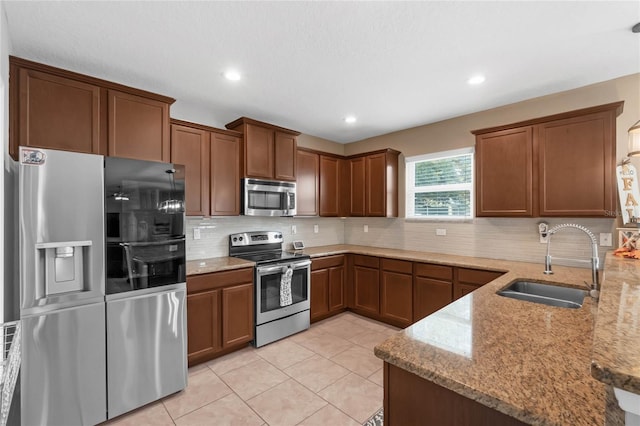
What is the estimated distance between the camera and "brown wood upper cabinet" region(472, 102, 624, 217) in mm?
2422

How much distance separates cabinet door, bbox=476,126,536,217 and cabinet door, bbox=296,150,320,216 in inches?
81.8

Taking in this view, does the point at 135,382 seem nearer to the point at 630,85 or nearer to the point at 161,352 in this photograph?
the point at 161,352

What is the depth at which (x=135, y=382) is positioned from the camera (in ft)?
6.95

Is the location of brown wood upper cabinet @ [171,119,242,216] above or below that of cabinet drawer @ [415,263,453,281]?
above

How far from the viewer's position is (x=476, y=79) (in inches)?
100

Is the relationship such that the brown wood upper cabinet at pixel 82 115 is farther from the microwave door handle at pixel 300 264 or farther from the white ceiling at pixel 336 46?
the microwave door handle at pixel 300 264

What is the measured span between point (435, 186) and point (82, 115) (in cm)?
377

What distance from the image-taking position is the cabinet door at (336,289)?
12.9ft

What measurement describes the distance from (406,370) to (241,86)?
2.62 m

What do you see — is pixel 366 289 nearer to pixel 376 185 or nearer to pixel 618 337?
pixel 376 185

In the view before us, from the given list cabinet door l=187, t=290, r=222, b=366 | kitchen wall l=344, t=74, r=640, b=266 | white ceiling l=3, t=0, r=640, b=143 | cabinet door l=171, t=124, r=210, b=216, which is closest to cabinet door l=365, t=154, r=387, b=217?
kitchen wall l=344, t=74, r=640, b=266

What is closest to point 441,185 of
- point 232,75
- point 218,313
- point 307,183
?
point 307,183

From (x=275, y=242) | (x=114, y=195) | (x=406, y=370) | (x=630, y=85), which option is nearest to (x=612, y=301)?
(x=406, y=370)

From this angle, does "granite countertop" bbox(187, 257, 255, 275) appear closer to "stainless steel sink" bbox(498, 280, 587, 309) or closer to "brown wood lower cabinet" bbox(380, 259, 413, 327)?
"brown wood lower cabinet" bbox(380, 259, 413, 327)
